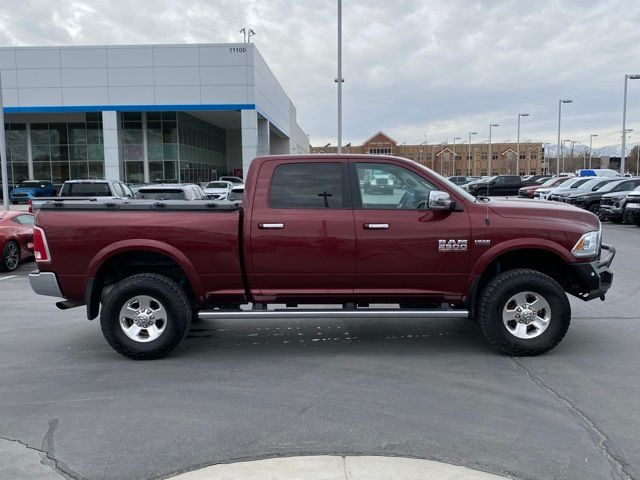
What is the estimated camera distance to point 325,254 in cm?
551

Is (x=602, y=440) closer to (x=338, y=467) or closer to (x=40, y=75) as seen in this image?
(x=338, y=467)

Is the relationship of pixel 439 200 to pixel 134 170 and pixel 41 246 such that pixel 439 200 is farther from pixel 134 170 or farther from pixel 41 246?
pixel 134 170

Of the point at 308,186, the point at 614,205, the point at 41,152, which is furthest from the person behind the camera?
the point at 41,152

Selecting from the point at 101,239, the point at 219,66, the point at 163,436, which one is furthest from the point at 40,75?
the point at 163,436

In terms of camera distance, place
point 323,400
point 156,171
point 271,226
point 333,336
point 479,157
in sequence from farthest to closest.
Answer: point 479,157 < point 156,171 < point 333,336 < point 271,226 < point 323,400

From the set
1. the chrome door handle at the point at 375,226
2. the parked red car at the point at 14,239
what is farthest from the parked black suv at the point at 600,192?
the parked red car at the point at 14,239

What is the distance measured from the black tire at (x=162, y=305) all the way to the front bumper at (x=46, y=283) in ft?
1.64

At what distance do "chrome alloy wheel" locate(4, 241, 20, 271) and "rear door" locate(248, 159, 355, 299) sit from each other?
861cm

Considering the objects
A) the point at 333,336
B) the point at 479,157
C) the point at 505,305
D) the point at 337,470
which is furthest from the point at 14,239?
the point at 479,157

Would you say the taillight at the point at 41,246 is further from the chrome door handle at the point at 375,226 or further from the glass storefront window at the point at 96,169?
the glass storefront window at the point at 96,169

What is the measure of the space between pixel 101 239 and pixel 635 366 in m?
5.40

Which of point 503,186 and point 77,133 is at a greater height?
point 77,133

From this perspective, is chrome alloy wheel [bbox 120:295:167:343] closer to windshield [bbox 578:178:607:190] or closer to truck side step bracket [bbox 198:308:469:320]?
truck side step bracket [bbox 198:308:469:320]

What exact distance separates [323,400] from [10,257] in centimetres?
1006
